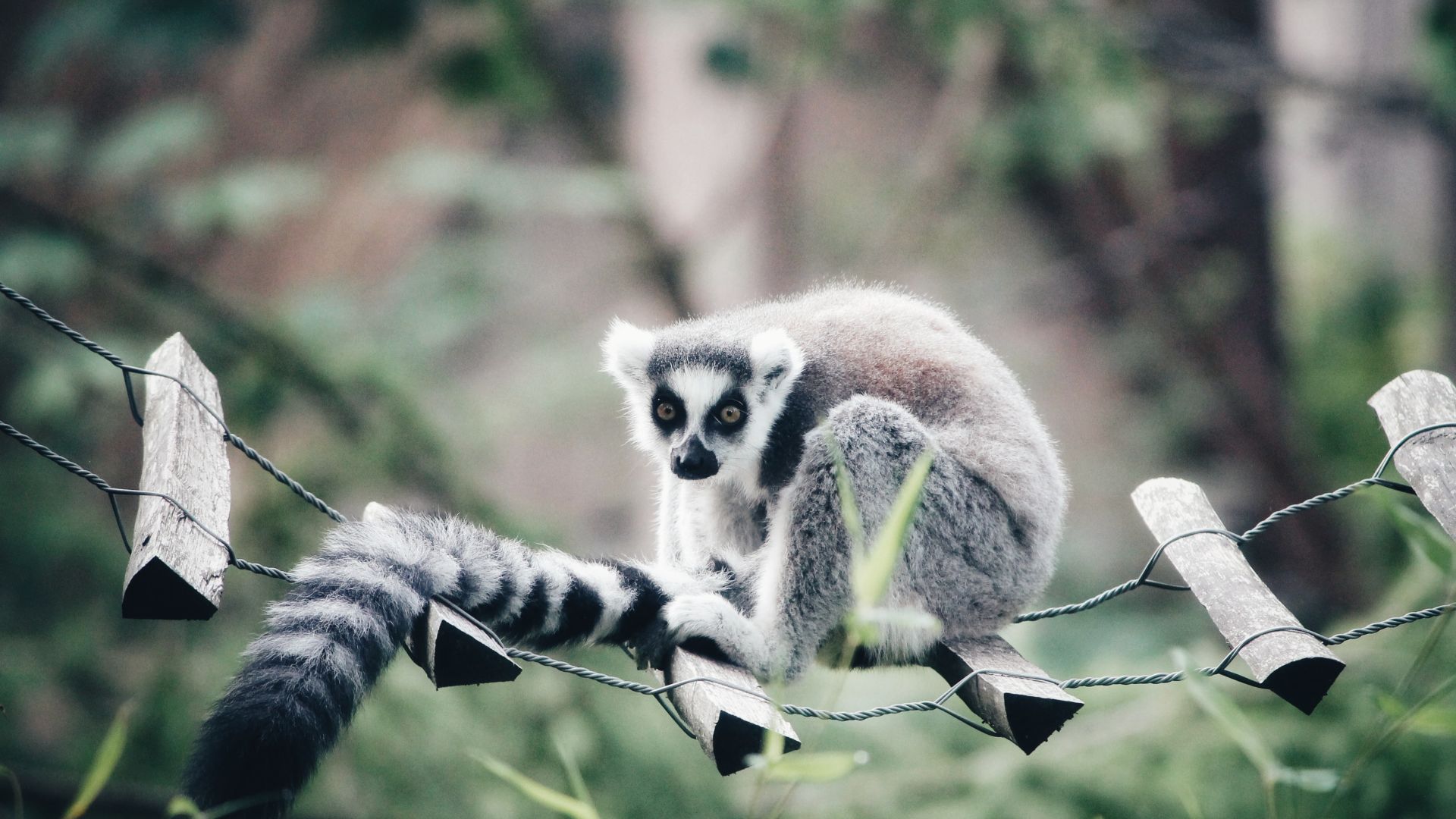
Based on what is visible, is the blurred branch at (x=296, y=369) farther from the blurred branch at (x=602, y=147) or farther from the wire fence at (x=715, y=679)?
the wire fence at (x=715, y=679)

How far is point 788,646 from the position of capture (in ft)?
8.03

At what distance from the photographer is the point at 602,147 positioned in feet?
18.5

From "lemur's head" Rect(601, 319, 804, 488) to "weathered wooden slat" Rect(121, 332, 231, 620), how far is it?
1.16 m

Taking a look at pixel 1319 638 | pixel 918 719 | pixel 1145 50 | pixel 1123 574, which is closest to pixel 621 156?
pixel 1145 50

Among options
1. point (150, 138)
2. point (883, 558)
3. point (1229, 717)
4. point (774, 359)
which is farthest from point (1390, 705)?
point (150, 138)

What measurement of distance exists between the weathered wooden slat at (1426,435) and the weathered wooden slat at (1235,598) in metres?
0.38

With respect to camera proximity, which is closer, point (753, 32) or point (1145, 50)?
point (1145, 50)

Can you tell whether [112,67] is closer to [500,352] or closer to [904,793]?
[500,352]

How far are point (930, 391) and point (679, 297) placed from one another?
308cm

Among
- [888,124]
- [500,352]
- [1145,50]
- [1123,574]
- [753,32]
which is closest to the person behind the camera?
[1145,50]

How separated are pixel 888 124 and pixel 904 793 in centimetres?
626

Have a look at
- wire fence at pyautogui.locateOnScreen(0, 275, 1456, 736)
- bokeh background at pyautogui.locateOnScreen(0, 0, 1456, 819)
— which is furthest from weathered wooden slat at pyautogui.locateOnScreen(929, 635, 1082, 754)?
bokeh background at pyautogui.locateOnScreen(0, 0, 1456, 819)

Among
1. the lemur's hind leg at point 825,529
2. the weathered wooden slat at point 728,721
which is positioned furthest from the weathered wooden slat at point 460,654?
the lemur's hind leg at point 825,529

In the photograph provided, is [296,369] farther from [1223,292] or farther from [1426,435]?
[1223,292]
